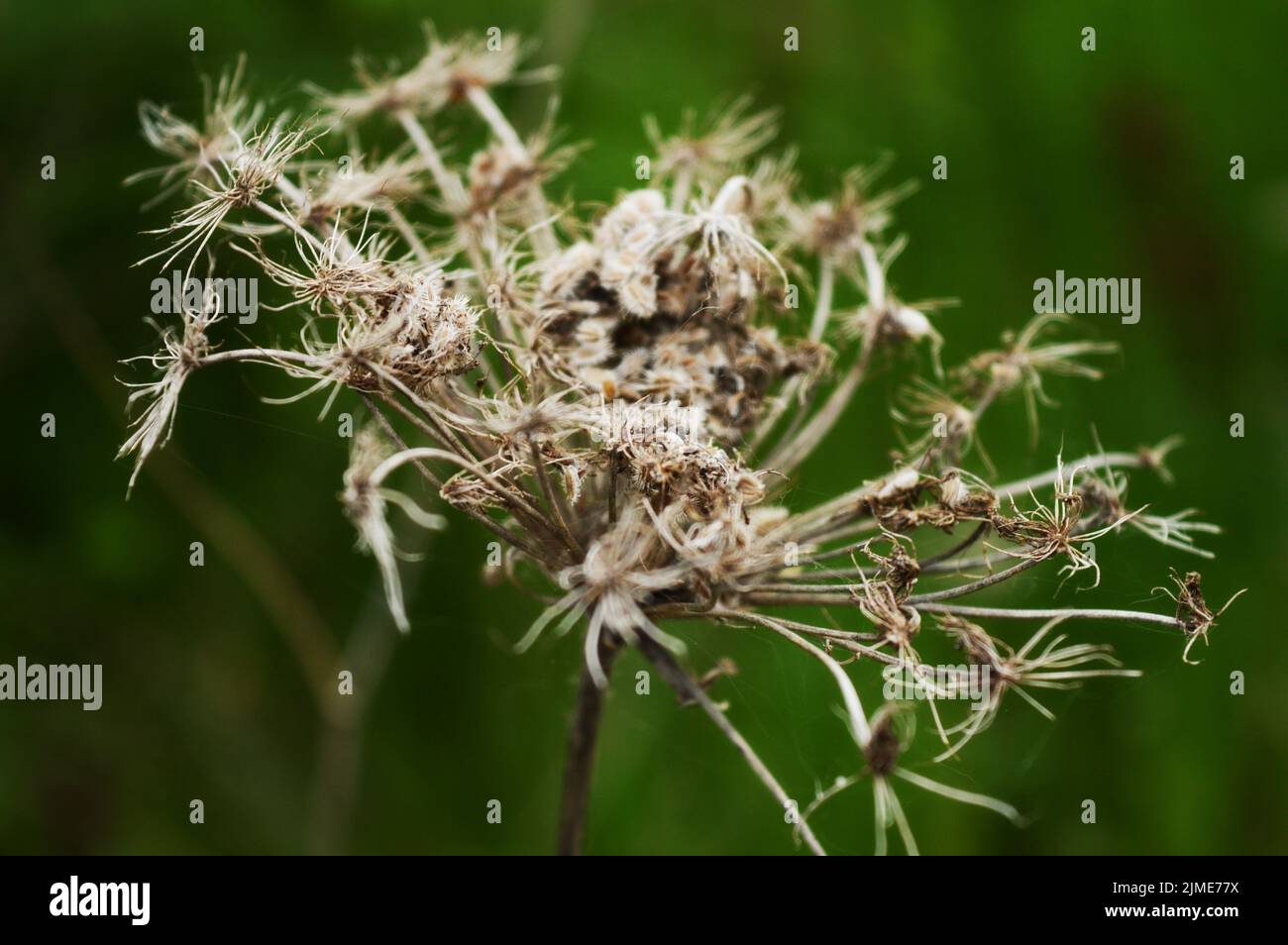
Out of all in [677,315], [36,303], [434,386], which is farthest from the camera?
[36,303]

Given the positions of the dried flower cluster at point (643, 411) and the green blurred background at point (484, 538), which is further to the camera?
the green blurred background at point (484, 538)

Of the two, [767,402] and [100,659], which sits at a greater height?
[767,402]

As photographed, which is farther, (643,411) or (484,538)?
(484,538)

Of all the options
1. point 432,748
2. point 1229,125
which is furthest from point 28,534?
point 1229,125
